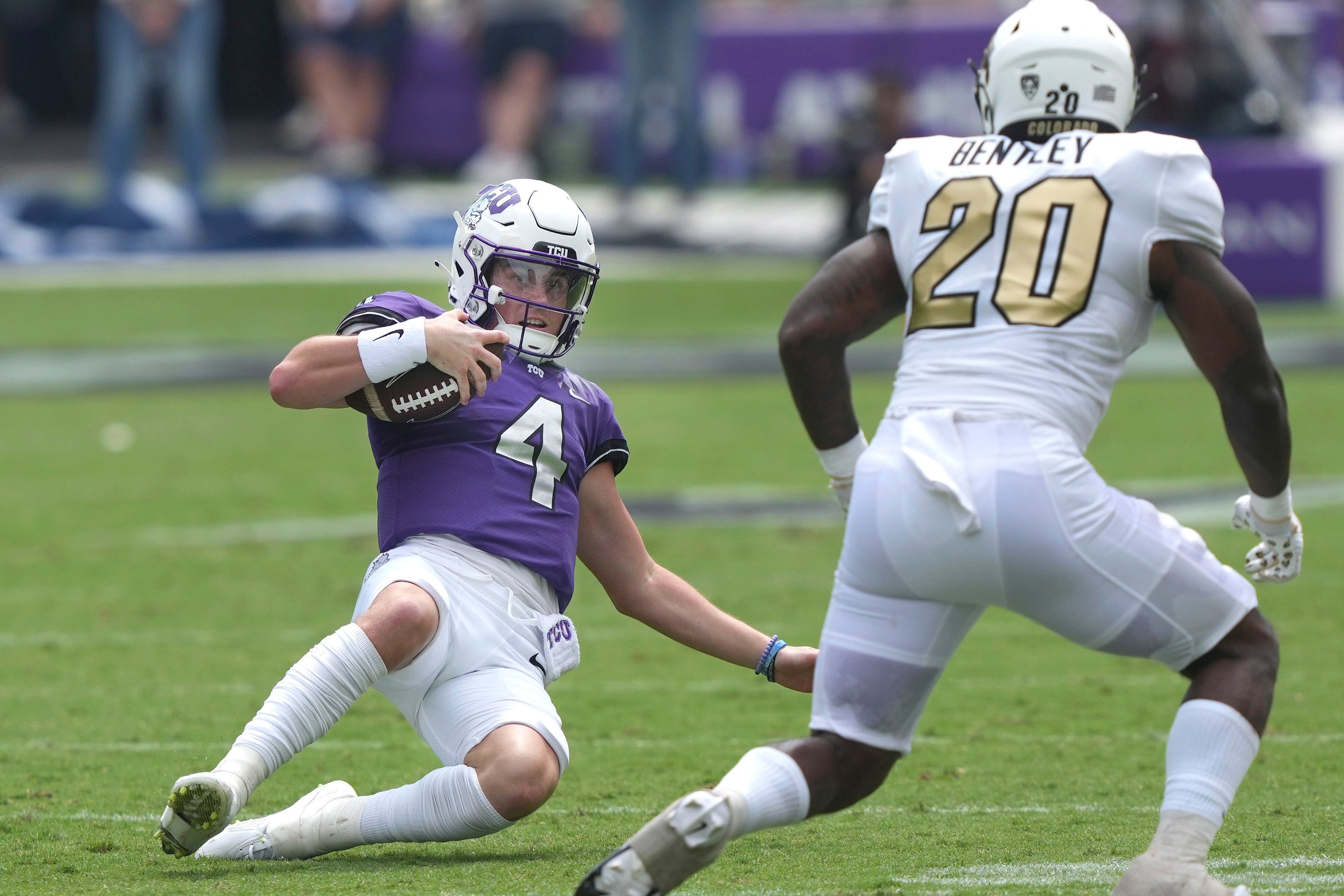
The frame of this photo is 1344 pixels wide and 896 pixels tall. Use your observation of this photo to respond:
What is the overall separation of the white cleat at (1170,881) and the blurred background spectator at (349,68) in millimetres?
21449

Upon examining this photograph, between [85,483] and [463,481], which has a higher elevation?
[463,481]

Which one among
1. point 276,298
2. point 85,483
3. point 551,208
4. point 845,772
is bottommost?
point 276,298

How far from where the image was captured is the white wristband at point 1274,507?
3334mm

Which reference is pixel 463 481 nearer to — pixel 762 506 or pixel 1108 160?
pixel 1108 160

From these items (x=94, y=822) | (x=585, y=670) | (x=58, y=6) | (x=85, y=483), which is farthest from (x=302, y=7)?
(x=94, y=822)

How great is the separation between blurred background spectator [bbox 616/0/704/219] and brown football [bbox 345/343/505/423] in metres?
16.5

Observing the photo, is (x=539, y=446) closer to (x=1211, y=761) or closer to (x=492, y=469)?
(x=492, y=469)

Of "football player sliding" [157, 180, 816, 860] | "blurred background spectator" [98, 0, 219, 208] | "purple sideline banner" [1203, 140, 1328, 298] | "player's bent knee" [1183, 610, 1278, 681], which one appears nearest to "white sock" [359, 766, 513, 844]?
"football player sliding" [157, 180, 816, 860]

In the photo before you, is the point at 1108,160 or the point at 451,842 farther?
the point at 451,842

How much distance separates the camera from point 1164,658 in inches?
128

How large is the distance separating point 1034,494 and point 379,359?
1.25 m

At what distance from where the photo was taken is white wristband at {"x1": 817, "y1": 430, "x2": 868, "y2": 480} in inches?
139

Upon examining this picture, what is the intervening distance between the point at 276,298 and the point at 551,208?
13.0m

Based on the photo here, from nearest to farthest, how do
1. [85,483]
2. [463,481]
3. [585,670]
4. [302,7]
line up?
[463,481]
[585,670]
[85,483]
[302,7]
